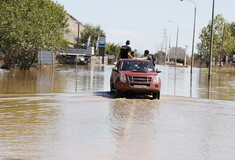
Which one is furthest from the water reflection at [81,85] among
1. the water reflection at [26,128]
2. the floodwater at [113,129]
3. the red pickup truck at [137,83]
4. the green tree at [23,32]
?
the green tree at [23,32]

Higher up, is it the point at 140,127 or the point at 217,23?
the point at 217,23

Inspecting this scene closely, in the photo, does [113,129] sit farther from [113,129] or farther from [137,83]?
[137,83]

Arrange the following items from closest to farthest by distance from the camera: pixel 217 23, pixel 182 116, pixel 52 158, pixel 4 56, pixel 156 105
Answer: pixel 52 158, pixel 182 116, pixel 156 105, pixel 4 56, pixel 217 23

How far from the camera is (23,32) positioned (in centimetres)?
4541

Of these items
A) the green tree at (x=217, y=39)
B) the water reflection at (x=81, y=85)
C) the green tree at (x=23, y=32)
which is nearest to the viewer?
the water reflection at (x=81, y=85)

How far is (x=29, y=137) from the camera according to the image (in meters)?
10.1

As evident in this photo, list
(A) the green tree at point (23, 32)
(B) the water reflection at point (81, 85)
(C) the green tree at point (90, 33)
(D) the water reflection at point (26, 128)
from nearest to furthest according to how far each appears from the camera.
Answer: (D) the water reflection at point (26, 128)
(B) the water reflection at point (81, 85)
(A) the green tree at point (23, 32)
(C) the green tree at point (90, 33)

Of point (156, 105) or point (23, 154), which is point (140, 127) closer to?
point (23, 154)

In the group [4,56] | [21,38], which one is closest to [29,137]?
[21,38]

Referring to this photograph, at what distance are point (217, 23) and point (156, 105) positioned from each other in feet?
239

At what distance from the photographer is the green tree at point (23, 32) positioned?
44.8 meters

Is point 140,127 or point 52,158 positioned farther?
point 140,127

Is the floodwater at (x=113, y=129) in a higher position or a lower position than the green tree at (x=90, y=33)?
lower

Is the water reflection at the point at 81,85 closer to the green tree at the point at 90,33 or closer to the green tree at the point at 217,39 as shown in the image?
the green tree at the point at 217,39
